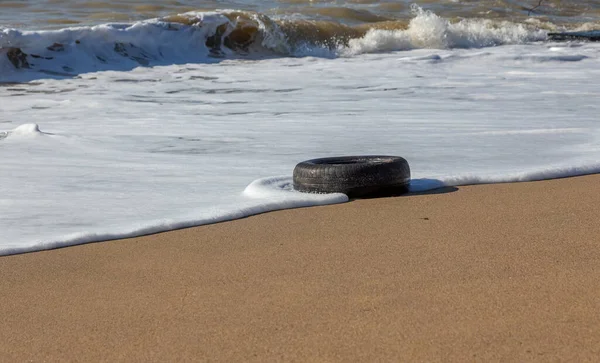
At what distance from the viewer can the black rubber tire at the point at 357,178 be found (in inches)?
154

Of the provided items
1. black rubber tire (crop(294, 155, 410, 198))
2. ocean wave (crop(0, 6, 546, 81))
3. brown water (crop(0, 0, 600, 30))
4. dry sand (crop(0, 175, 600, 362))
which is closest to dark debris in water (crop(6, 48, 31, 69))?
ocean wave (crop(0, 6, 546, 81))

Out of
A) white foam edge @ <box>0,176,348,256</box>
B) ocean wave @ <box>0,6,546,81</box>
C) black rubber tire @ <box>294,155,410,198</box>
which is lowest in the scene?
ocean wave @ <box>0,6,546,81</box>

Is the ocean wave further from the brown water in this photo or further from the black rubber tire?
the black rubber tire

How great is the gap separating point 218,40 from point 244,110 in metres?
7.75

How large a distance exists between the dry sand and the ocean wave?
29.3 ft

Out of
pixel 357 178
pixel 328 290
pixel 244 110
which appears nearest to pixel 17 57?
pixel 244 110

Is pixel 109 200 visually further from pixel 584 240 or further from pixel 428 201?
pixel 584 240

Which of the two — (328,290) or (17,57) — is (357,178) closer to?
(328,290)

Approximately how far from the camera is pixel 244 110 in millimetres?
7551

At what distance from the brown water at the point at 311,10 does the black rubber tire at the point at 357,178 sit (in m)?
12.1

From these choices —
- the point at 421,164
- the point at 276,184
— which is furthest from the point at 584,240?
the point at 421,164

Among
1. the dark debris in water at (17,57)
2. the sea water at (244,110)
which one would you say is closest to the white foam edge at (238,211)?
the sea water at (244,110)

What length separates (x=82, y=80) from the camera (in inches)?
431

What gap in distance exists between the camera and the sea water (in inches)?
161
